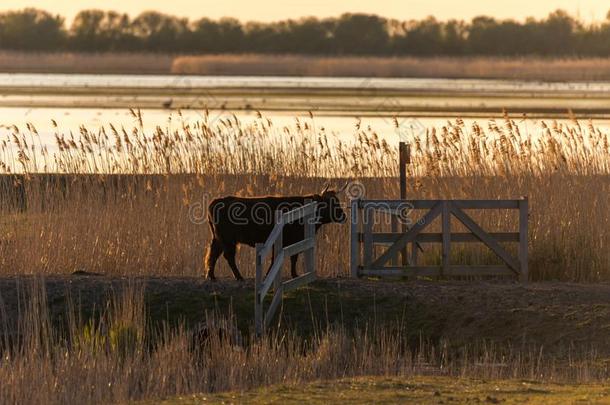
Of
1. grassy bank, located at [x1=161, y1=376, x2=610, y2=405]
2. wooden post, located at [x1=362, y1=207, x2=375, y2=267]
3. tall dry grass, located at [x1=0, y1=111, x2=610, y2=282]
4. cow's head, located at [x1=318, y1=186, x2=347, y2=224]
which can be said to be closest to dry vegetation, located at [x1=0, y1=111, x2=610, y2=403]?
tall dry grass, located at [x1=0, y1=111, x2=610, y2=282]

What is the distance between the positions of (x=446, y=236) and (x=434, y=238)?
0.19 meters

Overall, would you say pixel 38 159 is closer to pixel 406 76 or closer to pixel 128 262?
pixel 128 262

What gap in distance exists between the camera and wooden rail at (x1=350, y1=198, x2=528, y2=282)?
18391mm

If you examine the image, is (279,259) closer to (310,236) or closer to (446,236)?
(310,236)

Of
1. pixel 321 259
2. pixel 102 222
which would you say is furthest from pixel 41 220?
pixel 321 259

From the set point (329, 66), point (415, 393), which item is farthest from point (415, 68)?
point (415, 393)

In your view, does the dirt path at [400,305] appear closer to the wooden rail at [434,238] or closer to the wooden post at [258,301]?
the wooden rail at [434,238]

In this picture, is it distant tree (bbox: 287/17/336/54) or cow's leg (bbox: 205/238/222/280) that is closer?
cow's leg (bbox: 205/238/222/280)

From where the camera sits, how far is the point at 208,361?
14.5m

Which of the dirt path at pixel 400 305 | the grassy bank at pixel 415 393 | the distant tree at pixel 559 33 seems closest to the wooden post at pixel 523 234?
the dirt path at pixel 400 305

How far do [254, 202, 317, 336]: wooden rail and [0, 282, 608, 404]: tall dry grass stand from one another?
351 mm

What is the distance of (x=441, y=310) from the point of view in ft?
56.6

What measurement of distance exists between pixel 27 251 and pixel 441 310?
6.26 metres

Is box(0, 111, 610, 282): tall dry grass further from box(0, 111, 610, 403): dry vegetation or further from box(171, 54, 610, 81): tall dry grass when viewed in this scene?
box(171, 54, 610, 81): tall dry grass
